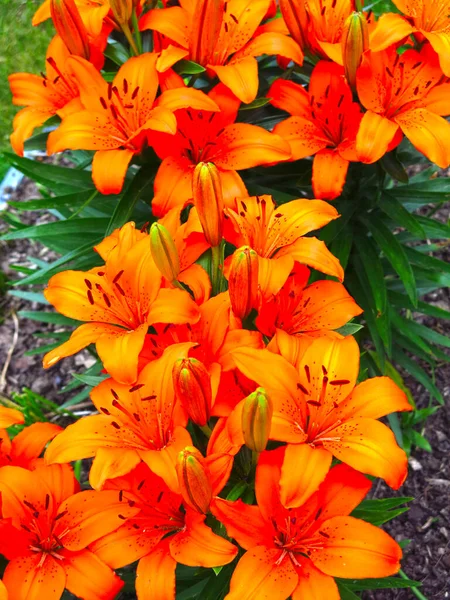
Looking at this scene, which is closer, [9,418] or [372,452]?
[372,452]

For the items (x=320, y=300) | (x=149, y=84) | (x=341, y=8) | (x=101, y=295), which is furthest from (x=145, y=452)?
(x=341, y=8)

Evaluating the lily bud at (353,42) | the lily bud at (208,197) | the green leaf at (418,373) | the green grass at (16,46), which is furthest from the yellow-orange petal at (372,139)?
the green grass at (16,46)

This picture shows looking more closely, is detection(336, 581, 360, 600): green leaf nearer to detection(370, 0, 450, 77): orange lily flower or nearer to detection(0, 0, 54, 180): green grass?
detection(370, 0, 450, 77): orange lily flower

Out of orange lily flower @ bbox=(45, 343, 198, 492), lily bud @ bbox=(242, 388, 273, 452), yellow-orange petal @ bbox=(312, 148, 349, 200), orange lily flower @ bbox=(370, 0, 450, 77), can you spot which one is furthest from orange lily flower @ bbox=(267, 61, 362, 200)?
lily bud @ bbox=(242, 388, 273, 452)

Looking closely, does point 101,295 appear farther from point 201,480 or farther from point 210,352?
point 201,480

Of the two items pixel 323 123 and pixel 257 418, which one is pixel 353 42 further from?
pixel 257 418

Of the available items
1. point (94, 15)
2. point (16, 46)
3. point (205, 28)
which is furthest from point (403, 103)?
point (16, 46)
